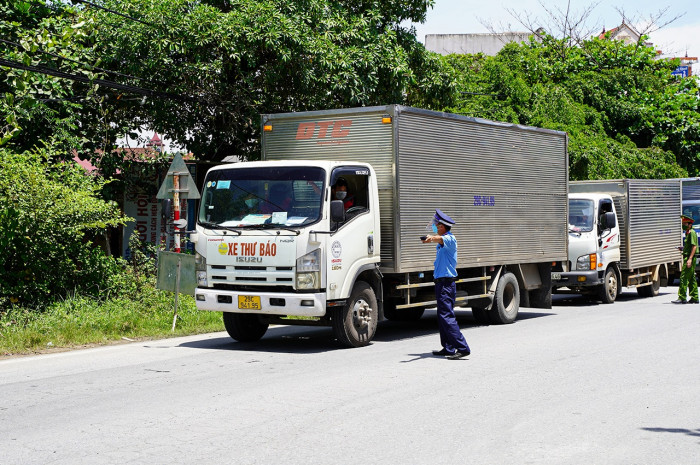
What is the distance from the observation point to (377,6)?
63.9 feet

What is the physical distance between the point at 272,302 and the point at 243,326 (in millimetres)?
1574

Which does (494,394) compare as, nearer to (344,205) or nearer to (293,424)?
(293,424)

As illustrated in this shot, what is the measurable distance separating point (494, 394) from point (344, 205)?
4028 mm

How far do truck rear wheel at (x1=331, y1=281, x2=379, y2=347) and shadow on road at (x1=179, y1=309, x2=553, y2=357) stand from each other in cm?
34

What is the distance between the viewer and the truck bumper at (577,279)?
17969mm

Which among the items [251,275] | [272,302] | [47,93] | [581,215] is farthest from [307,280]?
[581,215]

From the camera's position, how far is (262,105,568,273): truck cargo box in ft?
38.4

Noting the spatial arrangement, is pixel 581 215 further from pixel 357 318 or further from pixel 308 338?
pixel 357 318

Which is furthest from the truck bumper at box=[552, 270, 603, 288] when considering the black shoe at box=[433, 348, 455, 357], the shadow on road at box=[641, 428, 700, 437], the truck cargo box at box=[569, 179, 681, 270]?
the shadow on road at box=[641, 428, 700, 437]

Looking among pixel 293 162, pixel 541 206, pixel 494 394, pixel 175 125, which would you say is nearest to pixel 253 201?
pixel 293 162

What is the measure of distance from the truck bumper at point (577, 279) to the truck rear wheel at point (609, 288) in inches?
15.3

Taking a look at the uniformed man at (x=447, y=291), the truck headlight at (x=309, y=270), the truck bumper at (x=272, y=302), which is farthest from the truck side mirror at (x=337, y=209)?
the uniformed man at (x=447, y=291)

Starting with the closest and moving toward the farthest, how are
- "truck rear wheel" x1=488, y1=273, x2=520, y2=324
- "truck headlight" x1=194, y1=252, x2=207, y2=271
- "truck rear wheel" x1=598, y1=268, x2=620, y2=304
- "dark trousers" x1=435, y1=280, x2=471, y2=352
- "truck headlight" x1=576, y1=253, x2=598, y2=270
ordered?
"dark trousers" x1=435, y1=280, x2=471, y2=352 < "truck headlight" x1=194, y1=252, x2=207, y2=271 < "truck rear wheel" x1=488, y1=273, x2=520, y2=324 < "truck headlight" x1=576, y1=253, x2=598, y2=270 < "truck rear wheel" x1=598, y1=268, x2=620, y2=304

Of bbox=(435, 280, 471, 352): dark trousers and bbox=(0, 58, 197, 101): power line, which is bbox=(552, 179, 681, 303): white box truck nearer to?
bbox=(435, 280, 471, 352): dark trousers
